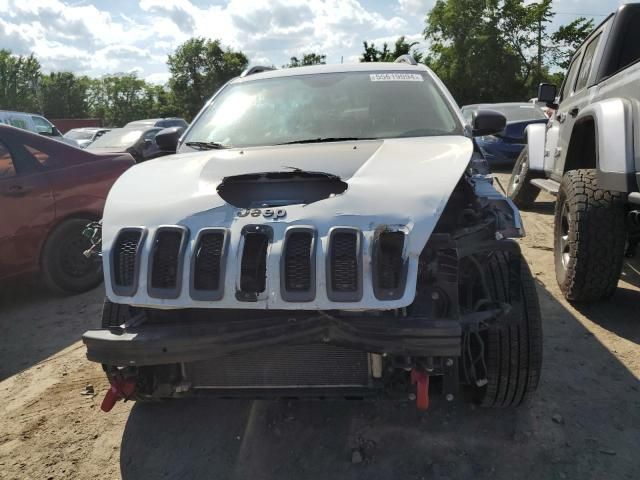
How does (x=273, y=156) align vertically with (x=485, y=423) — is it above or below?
above

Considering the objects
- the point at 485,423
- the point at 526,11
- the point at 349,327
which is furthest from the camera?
the point at 526,11

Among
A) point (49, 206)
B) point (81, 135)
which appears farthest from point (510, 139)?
point (81, 135)

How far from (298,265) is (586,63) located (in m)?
4.42

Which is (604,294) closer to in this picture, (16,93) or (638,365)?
(638,365)

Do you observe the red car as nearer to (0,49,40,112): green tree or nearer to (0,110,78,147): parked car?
(0,110,78,147): parked car

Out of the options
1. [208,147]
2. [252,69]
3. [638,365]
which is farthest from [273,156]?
[638,365]

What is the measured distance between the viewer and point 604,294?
3.78m

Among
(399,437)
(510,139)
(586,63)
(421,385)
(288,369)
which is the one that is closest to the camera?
(421,385)

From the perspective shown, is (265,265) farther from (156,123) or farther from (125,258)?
(156,123)

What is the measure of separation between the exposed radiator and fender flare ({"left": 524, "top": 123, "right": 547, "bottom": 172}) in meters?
4.66

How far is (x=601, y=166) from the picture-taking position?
11.3ft

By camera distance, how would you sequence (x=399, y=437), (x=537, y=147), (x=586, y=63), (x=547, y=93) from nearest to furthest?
(x=399, y=437)
(x=586, y=63)
(x=547, y=93)
(x=537, y=147)

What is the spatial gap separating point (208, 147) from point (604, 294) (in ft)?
9.72

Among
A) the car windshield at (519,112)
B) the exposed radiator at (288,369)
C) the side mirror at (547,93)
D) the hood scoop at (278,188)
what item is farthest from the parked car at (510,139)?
the exposed radiator at (288,369)
